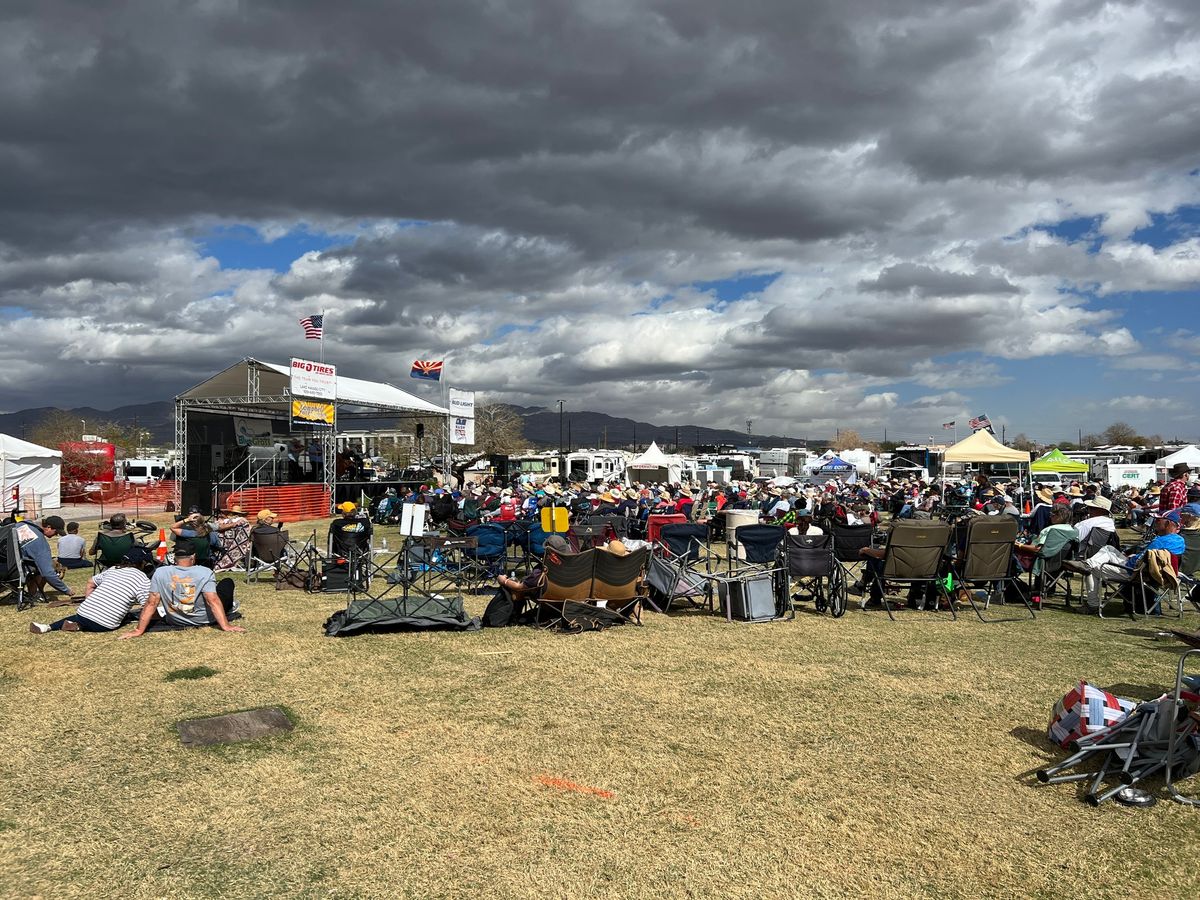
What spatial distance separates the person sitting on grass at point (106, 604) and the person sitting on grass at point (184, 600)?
0.65 ft

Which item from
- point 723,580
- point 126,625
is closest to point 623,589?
point 723,580

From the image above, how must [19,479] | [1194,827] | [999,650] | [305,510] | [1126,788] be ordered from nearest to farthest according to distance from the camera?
[1194,827] < [1126,788] < [999,650] < [305,510] < [19,479]

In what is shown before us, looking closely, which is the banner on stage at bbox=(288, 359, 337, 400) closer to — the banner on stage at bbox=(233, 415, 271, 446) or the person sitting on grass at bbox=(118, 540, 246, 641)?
the banner on stage at bbox=(233, 415, 271, 446)

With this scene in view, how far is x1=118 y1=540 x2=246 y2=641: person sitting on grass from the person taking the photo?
7.77 meters

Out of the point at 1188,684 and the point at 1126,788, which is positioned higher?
the point at 1188,684

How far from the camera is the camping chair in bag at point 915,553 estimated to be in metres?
8.71

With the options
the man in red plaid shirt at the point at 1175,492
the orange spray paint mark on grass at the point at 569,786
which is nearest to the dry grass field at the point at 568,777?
the orange spray paint mark on grass at the point at 569,786

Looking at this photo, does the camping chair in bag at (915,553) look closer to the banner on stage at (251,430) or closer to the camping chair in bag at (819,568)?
the camping chair in bag at (819,568)

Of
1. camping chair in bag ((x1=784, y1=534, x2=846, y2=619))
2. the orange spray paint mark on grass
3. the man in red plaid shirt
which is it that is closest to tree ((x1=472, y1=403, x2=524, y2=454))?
the man in red plaid shirt

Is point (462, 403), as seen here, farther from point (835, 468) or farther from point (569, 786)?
point (569, 786)

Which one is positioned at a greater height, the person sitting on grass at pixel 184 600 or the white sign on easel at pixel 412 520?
the white sign on easel at pixel 412 520

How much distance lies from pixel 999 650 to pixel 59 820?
6.73m

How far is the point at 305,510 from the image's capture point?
81.2ft

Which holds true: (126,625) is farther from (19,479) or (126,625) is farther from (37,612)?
(19,479)
